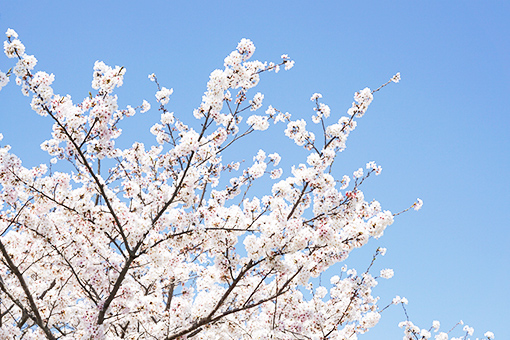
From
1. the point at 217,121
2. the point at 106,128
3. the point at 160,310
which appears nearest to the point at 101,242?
the point at 160,310

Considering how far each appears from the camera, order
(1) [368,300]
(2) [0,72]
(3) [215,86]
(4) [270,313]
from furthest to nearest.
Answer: (1) [368,300]
(4) [270,313]
(3) [215,86]
(2) [0,72]

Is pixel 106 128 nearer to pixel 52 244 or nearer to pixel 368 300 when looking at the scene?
pixel 52 244

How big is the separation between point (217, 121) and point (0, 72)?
319 cm

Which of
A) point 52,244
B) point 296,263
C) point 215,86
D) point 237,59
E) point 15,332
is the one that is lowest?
point 296,263

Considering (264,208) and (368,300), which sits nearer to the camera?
(264,208)

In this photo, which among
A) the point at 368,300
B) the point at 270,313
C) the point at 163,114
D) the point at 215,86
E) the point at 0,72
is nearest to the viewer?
the point at 0,72

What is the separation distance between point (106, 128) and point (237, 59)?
249cm

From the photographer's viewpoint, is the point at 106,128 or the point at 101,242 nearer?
the point at 106,128

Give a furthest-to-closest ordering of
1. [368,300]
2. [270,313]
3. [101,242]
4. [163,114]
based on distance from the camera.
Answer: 1. [368,300]
2. [270,313]
3. [163,114]
4. [101,242]

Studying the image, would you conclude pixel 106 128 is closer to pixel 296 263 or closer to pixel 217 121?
pixel 217 121

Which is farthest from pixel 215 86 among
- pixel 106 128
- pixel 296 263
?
pixel 296 263

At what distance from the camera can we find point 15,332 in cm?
641

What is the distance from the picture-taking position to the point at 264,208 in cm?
639

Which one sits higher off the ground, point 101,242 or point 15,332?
point 101,242
